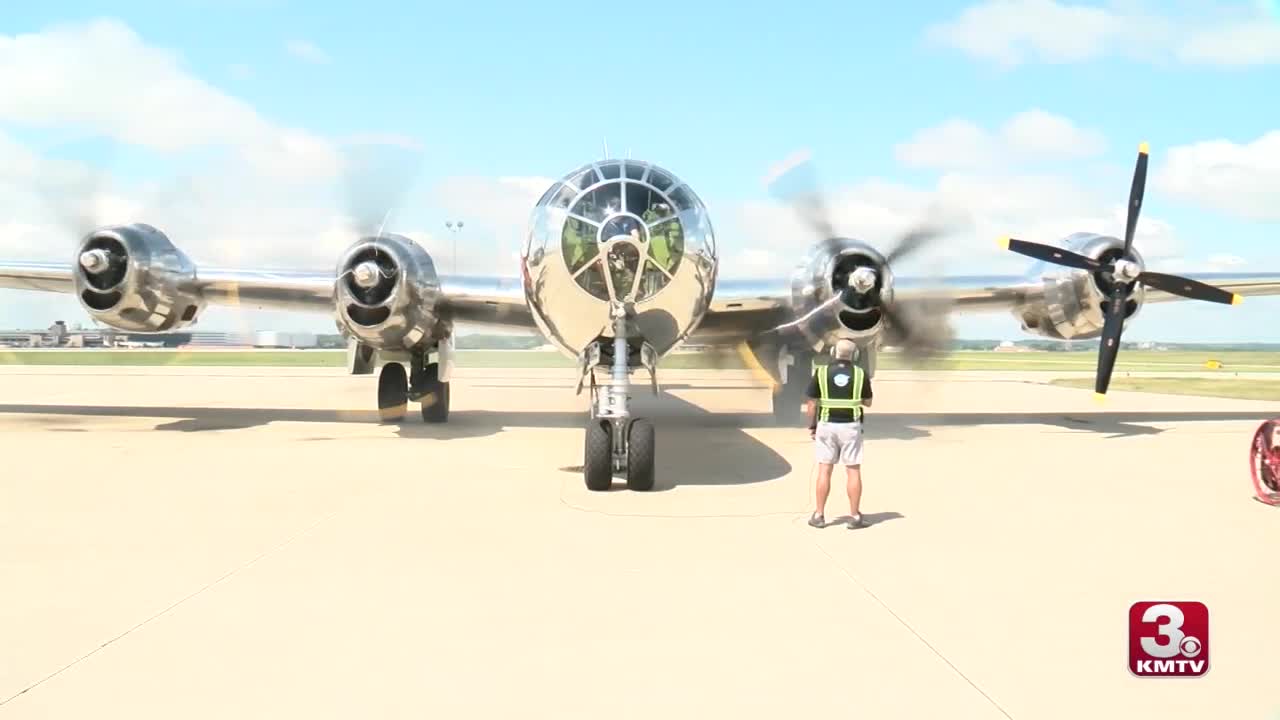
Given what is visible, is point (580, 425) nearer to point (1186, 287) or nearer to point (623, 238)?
point (623, 238)

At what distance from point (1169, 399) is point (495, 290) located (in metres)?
19.8

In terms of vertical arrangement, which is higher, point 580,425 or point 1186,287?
point 1186,287

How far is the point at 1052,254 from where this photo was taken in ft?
48.4

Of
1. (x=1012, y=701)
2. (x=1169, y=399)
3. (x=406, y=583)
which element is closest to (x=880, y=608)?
(x=1012, y=701)

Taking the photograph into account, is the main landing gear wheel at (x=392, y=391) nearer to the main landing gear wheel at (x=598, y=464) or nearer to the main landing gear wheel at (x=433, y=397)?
the main landing gear wheel at (x=433, y=397)

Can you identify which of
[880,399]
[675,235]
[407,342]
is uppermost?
[675,235]

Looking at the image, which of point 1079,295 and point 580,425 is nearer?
point 1079,295

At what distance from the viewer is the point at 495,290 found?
1452 cm

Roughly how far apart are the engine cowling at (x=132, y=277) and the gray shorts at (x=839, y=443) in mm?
12186

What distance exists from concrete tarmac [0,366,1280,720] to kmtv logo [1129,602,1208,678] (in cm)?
8

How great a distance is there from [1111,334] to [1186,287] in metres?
1.48

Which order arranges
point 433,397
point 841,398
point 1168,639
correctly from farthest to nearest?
1. point 433,397
2. point 841,398
3. point 1168,639

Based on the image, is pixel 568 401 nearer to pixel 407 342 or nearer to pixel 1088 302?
pixel 407 342

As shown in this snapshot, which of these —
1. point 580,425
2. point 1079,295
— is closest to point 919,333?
point 1079,295
